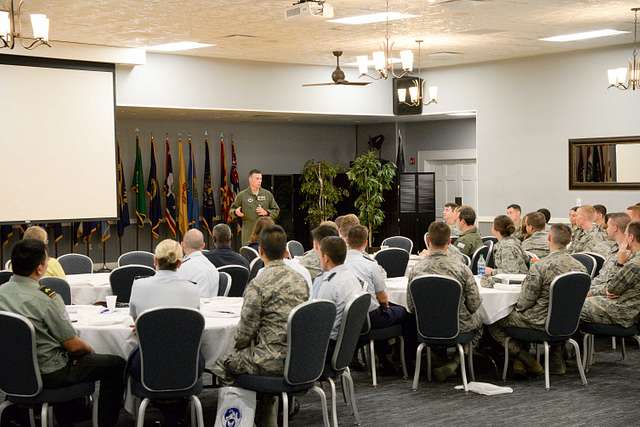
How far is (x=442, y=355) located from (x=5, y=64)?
7.28 m

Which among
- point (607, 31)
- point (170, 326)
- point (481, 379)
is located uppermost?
point (607, 31)

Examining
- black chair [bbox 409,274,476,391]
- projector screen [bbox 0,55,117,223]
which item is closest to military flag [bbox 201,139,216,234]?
projector screen [bbox 0,55,117,223]

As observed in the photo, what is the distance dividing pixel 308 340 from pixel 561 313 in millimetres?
2630

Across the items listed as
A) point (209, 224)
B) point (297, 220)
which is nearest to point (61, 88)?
point (209, 224)

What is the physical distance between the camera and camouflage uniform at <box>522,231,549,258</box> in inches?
393

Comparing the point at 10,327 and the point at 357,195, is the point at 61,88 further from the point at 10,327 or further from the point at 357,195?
the point at 10,327

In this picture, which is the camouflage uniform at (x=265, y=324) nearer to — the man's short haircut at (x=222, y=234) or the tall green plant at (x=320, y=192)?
the man's short haircut at (x=222, y=234)

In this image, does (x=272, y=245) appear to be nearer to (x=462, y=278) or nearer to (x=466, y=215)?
(x=462, y=278)

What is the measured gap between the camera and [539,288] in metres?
7.41

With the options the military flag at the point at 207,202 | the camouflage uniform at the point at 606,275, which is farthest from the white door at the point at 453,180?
the camouflage uniform at the point at 606,275

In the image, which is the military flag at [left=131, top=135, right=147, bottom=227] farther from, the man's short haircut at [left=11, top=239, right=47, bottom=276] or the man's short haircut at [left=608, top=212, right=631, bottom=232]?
the man's short haircut at [left=11, top=239, right=47, bottom=276]

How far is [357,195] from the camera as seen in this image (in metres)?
17.7

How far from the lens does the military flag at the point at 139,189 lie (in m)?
15.9

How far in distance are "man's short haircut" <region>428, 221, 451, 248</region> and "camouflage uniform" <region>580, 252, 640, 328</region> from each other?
1.39 m
